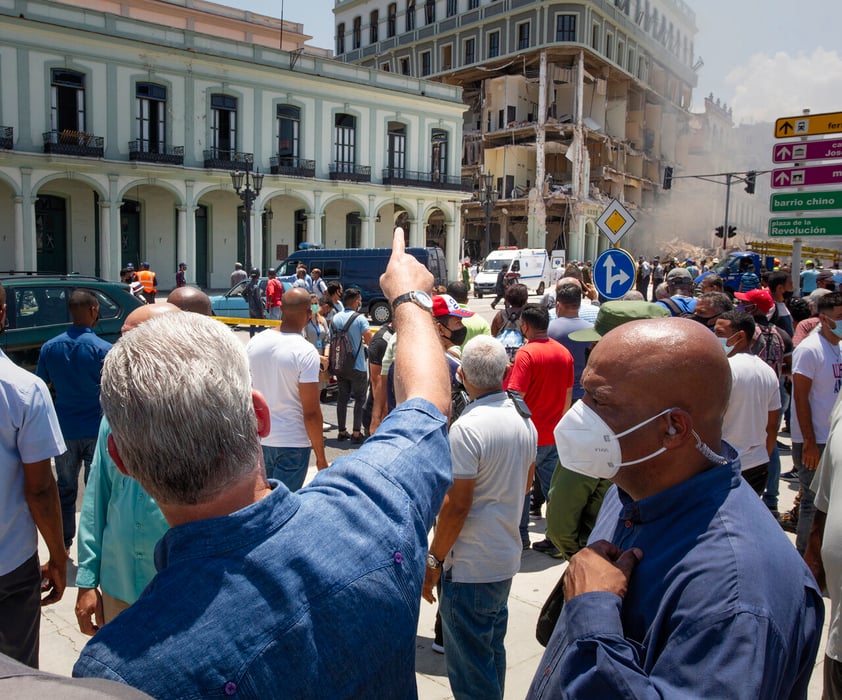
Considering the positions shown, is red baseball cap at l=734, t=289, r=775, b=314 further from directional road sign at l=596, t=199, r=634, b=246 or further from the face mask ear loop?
the face mask ear loop

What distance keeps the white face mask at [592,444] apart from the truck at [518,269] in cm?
3191

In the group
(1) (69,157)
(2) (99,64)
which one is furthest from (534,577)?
(2) (99,64)

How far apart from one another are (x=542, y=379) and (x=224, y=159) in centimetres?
3023

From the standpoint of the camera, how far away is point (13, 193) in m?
28.0

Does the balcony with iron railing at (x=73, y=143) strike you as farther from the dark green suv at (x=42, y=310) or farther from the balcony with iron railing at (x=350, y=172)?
the dark green suv at (x=42, y=310)

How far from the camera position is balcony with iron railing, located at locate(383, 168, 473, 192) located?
37.5 metres

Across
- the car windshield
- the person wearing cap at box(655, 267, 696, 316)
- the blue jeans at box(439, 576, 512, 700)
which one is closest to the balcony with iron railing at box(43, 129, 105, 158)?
the car windshield

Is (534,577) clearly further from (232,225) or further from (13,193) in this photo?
(232,225)

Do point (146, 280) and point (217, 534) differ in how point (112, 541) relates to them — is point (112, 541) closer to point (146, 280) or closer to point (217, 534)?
point (217, 534)

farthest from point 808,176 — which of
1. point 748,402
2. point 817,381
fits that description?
point 748,402

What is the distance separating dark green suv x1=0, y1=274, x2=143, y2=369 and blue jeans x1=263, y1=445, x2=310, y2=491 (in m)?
4.81

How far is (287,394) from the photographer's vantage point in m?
4.83

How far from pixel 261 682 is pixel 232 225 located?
35.5 m

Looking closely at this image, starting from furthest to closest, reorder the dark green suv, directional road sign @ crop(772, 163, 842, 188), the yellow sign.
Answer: directional road sign @ crop(772, 163, 842, 188), the yellow sign, the dark green suv
